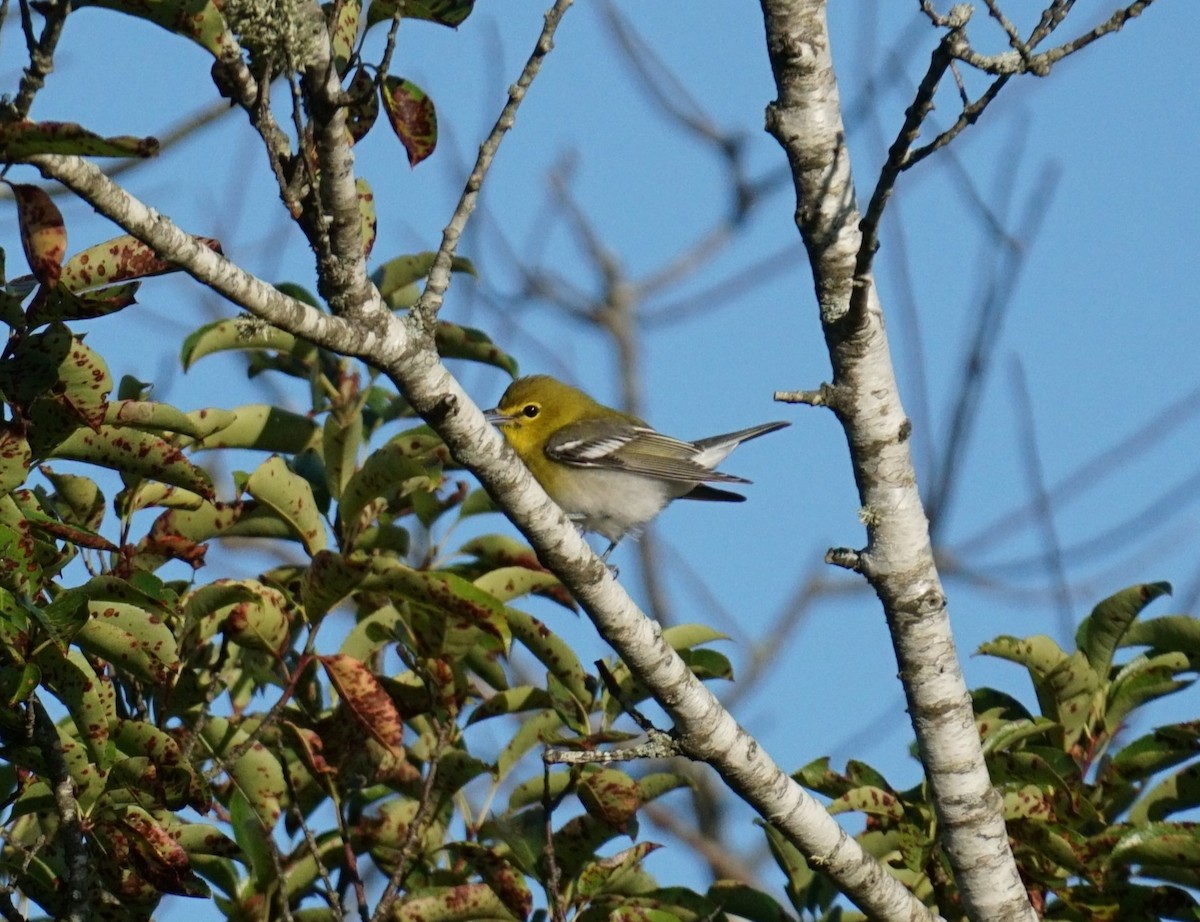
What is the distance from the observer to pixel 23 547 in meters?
2.65

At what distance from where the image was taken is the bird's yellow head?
7.32 metres

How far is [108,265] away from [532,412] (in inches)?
182

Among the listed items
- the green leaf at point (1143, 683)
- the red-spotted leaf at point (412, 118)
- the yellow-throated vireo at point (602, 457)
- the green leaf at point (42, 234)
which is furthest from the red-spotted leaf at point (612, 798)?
the yellow-throated vireo at point (602, 457)

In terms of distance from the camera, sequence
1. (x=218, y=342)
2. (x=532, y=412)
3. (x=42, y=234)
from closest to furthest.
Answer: (x=42, y=234) → (x=218, y=342) → (x=532, y=412)

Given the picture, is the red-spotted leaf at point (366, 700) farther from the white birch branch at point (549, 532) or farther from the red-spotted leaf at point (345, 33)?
the red-spotted leaf at point (345, 33)

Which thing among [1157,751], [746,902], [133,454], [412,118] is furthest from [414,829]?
[1157,751]

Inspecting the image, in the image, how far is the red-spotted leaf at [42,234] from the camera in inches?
94.6

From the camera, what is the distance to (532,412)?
7371 millimetres

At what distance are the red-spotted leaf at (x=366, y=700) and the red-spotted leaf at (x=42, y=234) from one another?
49.4 inches

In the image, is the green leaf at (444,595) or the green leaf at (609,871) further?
the green leaf at (609,871)

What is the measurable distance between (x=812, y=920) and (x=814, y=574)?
5.82 m

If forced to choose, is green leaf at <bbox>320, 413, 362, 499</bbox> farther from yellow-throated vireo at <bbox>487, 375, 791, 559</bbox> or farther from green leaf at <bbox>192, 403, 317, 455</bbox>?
yellow-throated vireo at <bbox>487, 375, 791, 559</bbox>

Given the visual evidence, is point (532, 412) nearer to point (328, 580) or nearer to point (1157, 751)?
point (328, 580)

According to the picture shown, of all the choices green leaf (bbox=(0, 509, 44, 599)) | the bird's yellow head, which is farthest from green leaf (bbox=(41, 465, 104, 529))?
the bird's yellow head
